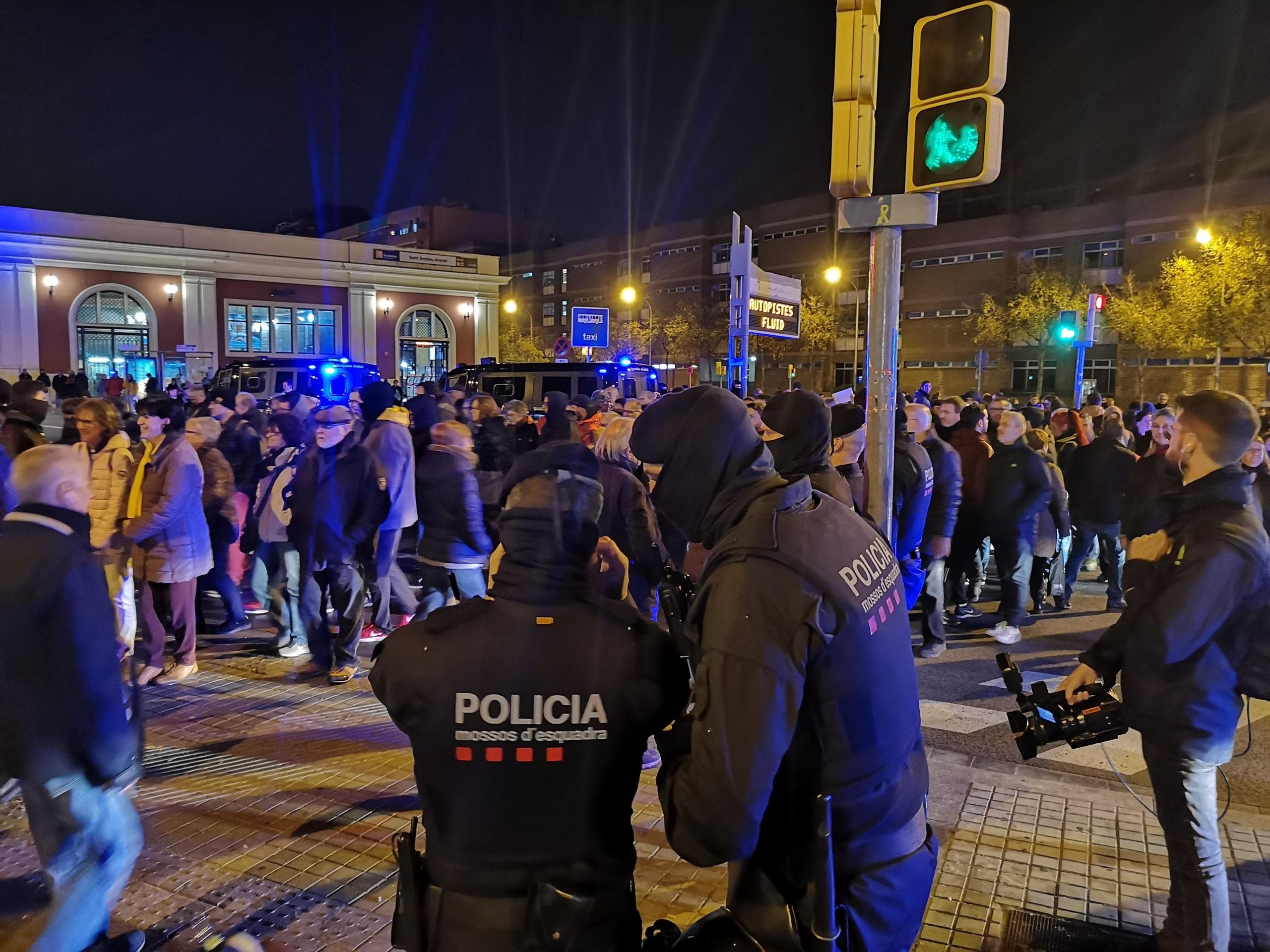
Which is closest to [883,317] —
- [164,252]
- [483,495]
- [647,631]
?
[647,631]

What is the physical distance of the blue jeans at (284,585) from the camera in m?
7.51

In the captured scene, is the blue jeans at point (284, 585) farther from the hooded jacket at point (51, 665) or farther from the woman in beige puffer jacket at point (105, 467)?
the hooded jacket at point (51, 665)

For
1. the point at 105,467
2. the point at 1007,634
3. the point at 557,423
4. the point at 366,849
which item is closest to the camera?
the point at 366,849

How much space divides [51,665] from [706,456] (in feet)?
8.26

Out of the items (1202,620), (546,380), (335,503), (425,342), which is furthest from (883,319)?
(425,342)

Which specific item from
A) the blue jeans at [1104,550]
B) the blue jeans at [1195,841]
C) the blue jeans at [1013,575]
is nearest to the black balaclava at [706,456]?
the blue jeans at [1195,841]

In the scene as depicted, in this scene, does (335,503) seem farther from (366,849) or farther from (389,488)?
(366,849)

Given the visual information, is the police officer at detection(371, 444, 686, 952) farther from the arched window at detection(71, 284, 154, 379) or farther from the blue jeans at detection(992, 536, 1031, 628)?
the arched window at detection(71, 284, 154, 379)

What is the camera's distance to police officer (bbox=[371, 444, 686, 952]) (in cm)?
193

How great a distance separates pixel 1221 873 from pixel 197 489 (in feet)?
21.5

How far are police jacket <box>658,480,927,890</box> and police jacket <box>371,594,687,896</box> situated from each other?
17cm

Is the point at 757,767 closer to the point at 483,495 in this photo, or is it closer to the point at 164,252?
the point at 483,495

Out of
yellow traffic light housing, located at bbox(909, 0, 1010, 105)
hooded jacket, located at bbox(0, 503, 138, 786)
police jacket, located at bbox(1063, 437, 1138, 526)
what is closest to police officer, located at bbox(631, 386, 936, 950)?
hooded jacket, located at bbox(0, 503, 138, 786)

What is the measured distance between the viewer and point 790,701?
69.9 inches
